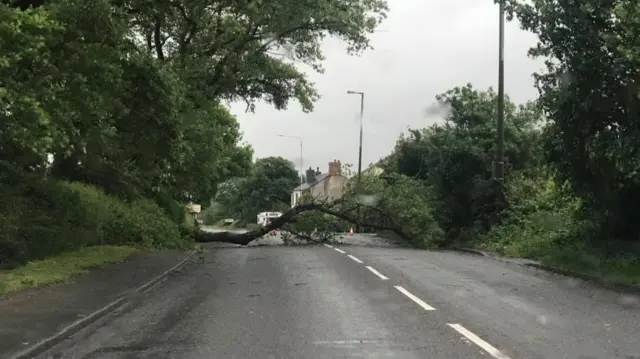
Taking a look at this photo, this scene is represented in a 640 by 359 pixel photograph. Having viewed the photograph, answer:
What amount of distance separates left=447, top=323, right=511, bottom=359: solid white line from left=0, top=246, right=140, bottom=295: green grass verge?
762cm

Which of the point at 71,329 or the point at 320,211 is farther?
the point at 320,211

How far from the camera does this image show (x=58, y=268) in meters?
14.8

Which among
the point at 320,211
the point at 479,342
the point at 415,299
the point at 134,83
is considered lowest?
the point at 479,342

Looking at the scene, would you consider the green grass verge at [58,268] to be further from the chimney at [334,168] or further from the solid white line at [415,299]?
the chimney at [334,168]

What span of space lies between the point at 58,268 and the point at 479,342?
10.3 meters

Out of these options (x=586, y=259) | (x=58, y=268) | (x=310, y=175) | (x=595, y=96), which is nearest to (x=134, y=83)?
(x=58, y=268)

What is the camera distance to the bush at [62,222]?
15555 mm

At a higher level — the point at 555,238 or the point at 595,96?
the point at 595,96

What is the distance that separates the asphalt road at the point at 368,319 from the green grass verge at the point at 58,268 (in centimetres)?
212

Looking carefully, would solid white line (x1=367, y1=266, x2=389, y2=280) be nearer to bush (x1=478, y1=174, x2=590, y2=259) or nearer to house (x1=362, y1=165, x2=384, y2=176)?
bush (x1=478, y1=174, x2=590, y2=259)

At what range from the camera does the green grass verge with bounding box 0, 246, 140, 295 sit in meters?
12.4

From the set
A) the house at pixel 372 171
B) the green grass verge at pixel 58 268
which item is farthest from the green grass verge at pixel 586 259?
the house at pixel 372 171

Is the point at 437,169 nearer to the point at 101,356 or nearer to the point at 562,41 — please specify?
the point at 562,41

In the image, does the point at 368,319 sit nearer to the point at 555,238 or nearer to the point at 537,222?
the point at 555,238
